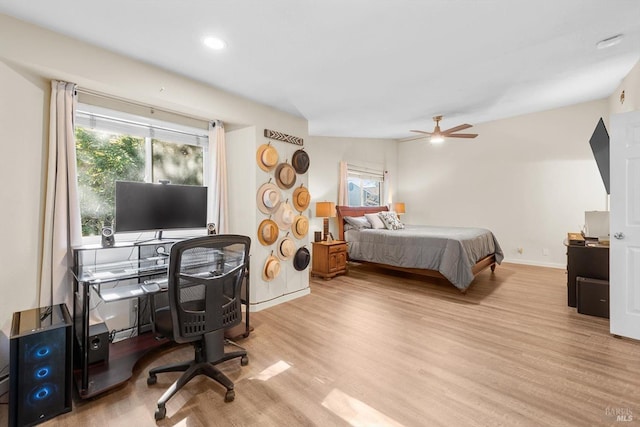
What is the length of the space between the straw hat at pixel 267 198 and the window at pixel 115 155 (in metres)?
0.85

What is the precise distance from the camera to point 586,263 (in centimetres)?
307

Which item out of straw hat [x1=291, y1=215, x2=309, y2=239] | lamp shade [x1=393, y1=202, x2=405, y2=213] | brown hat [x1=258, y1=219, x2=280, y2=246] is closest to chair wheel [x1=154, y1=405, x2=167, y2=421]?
brown hat [x1=258, y1=219, x2=280, y2=246]

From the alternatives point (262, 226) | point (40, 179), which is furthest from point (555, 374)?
point (40, 179)

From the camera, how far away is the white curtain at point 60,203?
2.05m

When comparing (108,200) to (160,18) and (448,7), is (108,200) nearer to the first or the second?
(160,18)

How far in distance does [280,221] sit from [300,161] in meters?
0.83

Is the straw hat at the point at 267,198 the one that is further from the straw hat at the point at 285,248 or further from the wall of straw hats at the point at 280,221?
the straw hat at the point at 285,248

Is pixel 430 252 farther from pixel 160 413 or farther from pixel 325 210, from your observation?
pixel 160 413

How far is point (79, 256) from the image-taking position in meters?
2.08

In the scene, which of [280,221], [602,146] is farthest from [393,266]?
[602,146]

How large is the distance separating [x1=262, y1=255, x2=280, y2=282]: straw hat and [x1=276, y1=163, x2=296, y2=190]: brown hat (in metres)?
0.90

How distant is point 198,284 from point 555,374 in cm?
250

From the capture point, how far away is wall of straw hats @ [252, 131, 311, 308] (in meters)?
3.22

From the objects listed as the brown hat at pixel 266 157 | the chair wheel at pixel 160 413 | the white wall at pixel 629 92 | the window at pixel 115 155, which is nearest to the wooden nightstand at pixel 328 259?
the brown hat at pixel 266 157
